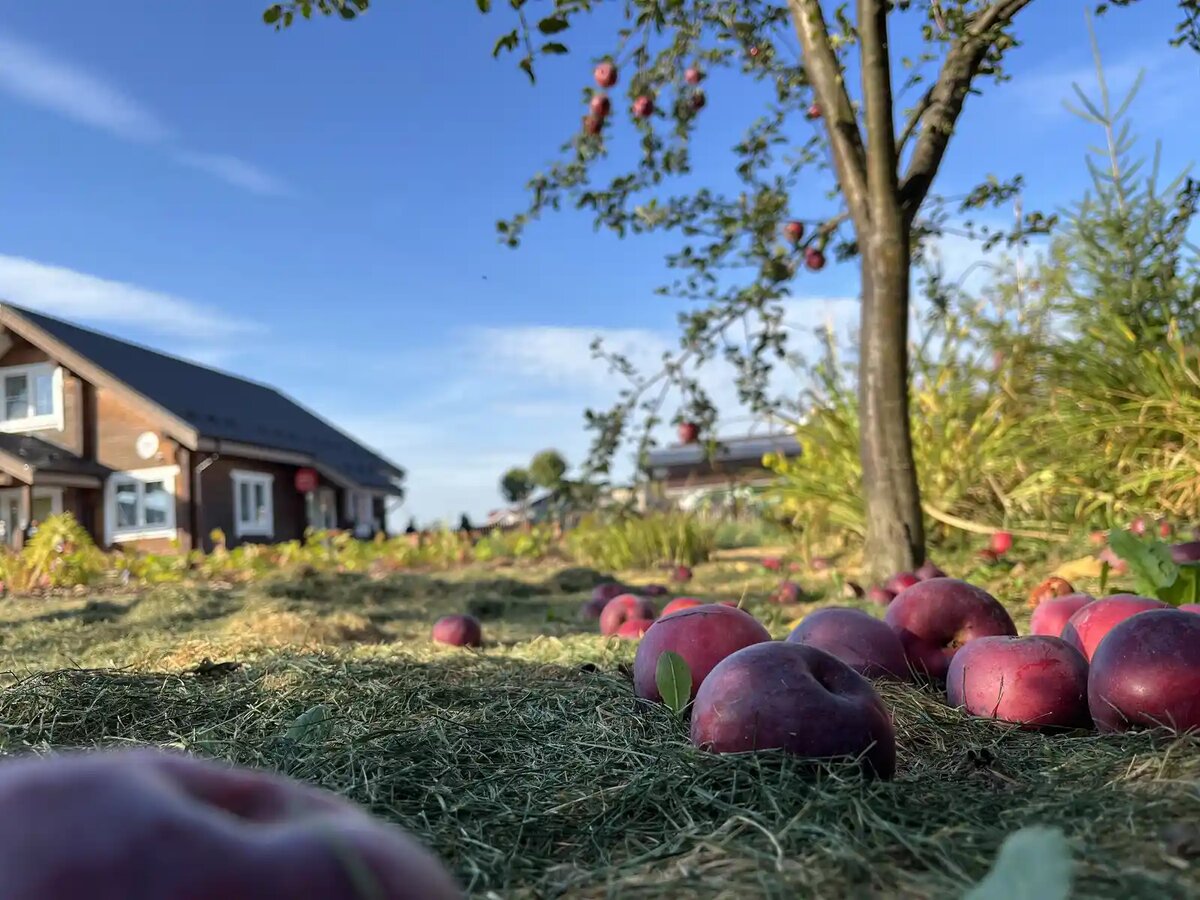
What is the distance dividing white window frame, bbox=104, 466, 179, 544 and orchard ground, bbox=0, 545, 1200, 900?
16.9 m

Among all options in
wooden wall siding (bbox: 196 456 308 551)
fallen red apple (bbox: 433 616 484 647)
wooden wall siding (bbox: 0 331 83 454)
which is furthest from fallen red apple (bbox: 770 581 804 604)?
wooden wall siding (bbox: 0 331 83 454)

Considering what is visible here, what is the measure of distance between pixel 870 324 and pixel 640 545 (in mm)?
5456

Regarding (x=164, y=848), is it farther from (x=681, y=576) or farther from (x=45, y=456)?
(x=45, y=456)

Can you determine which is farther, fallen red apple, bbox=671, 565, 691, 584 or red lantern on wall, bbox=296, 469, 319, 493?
red lantern on wall, bbox=296, 469, 319, 493

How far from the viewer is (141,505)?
19.3 m

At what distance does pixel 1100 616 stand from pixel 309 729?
6.97ft

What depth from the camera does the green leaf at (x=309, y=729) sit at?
1.89 m

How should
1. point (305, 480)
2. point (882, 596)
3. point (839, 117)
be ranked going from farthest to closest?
point (305, 480) → point (839, 117) → point (882, 596)

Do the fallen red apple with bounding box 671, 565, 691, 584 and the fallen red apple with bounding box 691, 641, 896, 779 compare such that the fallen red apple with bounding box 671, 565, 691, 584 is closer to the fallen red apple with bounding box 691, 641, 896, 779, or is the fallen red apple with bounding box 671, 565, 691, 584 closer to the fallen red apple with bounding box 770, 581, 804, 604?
the fallen red apple with bounding box 770, 581, 804, 604

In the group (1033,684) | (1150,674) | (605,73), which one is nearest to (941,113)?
(605,73)

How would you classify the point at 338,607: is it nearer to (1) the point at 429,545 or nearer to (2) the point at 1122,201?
(1) the point at 429,545

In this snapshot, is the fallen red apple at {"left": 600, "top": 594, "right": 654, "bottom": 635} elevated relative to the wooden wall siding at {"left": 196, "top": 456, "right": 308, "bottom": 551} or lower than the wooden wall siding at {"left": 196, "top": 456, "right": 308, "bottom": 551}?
lower

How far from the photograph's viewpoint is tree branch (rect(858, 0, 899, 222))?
5.28 metres

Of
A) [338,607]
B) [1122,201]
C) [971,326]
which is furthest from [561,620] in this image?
[1122,201]
